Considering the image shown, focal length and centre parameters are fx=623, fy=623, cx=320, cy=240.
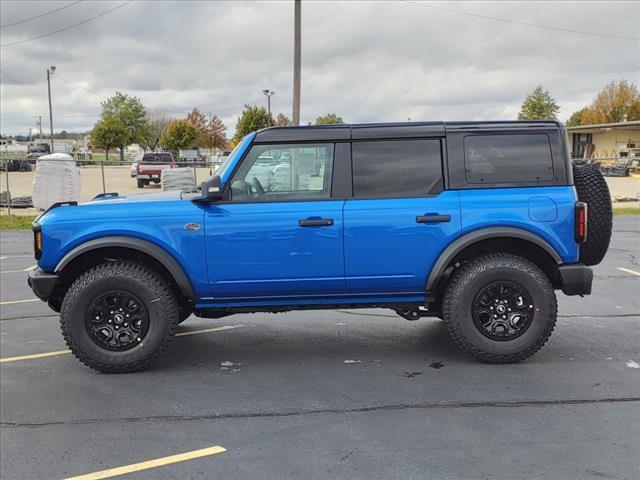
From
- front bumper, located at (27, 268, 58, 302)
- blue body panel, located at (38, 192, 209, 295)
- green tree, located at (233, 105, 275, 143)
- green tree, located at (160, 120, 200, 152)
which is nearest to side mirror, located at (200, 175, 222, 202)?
blue body panel, located at (38, 192, 209, 295)

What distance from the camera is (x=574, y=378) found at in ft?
15.7

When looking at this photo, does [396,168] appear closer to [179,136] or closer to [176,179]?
[176,179]

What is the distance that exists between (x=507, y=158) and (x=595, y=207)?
87cm

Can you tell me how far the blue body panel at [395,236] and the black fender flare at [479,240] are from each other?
47 millimetres

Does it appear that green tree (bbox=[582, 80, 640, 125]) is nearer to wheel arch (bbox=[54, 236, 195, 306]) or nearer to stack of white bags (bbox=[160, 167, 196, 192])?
stack of white bags (bbox=[160, 167, 196, 192])

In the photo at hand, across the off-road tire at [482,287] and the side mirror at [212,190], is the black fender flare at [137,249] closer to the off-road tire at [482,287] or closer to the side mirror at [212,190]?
the side mirror at [212,190]

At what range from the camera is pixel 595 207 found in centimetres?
521

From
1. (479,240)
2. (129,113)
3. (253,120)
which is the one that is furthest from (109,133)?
(479,240)

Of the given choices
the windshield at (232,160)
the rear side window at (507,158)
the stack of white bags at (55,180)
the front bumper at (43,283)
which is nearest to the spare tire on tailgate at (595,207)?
the rear side window at (507,158)

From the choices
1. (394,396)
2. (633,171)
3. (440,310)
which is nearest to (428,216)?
(440,310)

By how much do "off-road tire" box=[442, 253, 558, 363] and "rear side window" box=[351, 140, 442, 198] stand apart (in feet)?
2.62

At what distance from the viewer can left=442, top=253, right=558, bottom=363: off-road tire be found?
500 centimetres

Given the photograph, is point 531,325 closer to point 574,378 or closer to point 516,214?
point 574,378

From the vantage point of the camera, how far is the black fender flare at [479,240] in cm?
495
